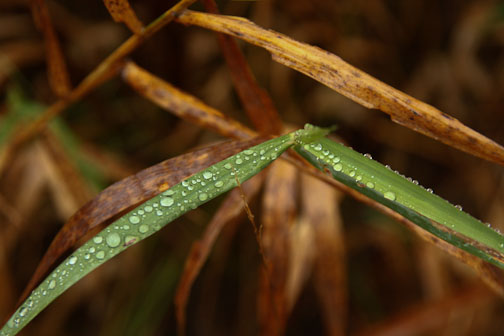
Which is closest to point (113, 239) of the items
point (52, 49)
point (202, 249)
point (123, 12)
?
point (202, 249)

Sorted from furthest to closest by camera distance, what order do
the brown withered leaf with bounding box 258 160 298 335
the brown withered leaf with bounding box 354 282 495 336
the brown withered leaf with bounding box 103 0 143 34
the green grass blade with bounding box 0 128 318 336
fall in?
1. the brown withered leaf with bounding box 354 282 495 336
2. the brown withered leaf with bounding box 258 160 298 335
3. the brown withered leaf with bounding box 103 0 143 34
4. the green grass blade with bounding box 0 128 318 336

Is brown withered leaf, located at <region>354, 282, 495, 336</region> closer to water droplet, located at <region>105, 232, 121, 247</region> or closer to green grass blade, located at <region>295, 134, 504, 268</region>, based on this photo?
green grass blade, located at <region>295, 134, 504, 268</region>

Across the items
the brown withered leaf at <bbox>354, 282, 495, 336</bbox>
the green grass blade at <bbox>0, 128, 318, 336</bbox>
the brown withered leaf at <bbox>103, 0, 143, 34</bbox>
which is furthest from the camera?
Result: the brown withered leaf at <bbox>354, 282, 495, 336</bbox>

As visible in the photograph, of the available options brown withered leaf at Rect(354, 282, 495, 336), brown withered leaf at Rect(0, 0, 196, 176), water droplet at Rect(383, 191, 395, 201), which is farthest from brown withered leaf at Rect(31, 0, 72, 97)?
brown withered leaf at Rect(354, 282, 495, 336)

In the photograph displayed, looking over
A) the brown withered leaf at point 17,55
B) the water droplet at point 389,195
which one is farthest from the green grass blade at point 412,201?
the brown withered leaf at point 17,55

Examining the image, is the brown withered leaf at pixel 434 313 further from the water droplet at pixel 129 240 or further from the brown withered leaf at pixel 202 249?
the water droplet at pixel 129 240

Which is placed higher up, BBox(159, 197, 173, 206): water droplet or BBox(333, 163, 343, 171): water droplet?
BBox(159, 197, 173, 206): water droplet
